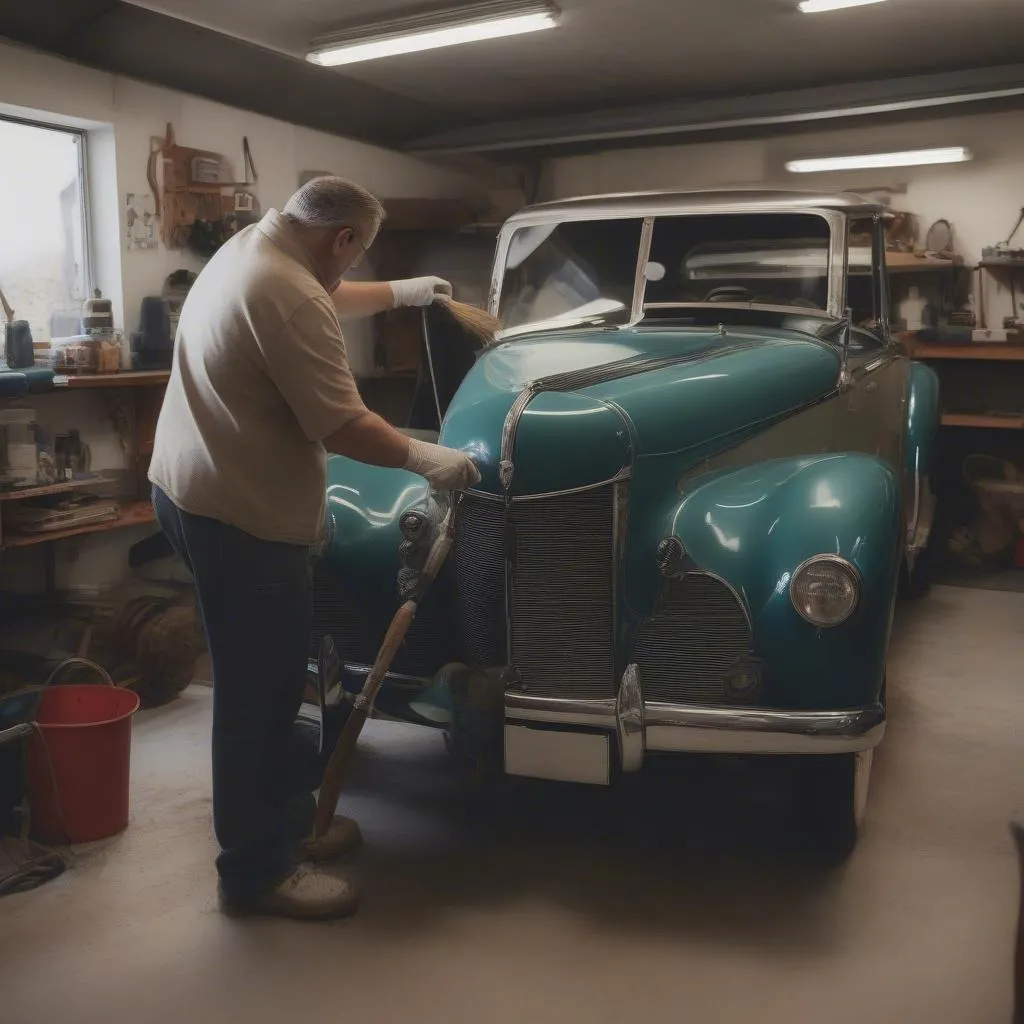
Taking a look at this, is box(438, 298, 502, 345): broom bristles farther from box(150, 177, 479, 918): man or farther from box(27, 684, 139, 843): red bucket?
box(27, 684, 139, 843): red bucket

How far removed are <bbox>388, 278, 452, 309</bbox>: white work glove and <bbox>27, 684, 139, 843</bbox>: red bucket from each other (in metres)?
1.43

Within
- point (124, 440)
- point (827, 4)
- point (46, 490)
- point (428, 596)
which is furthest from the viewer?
point (124, 440)

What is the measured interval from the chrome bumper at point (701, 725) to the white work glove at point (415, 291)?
1376mm

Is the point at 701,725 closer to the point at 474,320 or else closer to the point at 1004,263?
the point at 474,320

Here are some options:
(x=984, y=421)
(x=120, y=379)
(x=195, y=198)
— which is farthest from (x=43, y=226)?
(x=984, y=421)

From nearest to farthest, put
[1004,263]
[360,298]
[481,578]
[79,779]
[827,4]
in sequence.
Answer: [481,578], [79,779], [360,298], [827,4], [1004,263]

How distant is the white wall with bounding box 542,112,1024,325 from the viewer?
704 cm

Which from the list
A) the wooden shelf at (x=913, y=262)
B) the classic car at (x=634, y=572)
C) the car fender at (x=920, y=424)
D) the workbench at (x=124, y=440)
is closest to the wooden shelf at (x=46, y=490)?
the workbench at (x=124, y=440)

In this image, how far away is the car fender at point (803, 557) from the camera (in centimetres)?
244

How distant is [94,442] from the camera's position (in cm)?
503

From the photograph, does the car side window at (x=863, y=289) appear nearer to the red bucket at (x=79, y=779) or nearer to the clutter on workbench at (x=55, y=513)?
the red bucket at (x=79, y=779)

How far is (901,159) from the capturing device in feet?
23.2

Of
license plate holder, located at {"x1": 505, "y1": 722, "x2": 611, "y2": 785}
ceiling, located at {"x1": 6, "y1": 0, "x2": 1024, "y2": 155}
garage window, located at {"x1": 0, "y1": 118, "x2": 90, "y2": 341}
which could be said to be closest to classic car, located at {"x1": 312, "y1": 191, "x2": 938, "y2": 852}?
license plate holder, located at {"x1": 505, "y1": 722, "x2": 611, "y2": 785}

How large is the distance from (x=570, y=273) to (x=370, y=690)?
1888 mm
